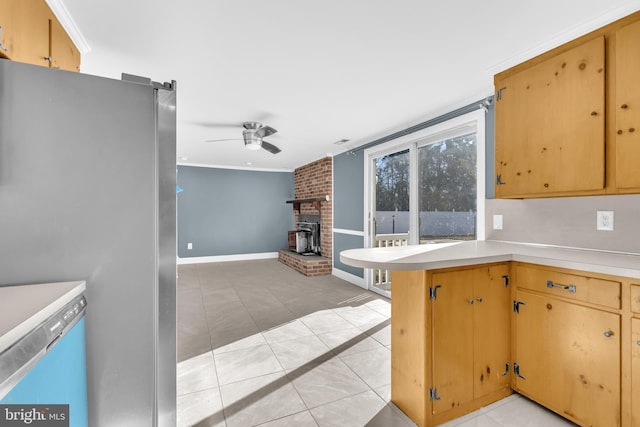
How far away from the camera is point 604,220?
188 cm

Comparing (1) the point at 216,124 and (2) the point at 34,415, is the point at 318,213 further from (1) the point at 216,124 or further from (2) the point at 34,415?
(2) the point at 34,415

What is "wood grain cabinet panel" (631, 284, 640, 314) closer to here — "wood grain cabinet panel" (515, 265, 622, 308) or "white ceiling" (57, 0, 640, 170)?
"wood grain cabinet panel" (515, 265, 622, 308)

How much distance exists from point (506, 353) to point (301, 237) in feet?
16.0

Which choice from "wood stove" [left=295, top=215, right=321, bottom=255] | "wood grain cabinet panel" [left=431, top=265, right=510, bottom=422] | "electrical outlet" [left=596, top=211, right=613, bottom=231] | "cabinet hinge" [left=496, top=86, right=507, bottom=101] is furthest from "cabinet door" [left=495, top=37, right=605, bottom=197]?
"wood stove" [left=295, top=215, right=321, bottom=255]

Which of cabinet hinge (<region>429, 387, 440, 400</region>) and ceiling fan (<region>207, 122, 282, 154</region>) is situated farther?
ceiling fan (<region>207, 122, 282, 154</region>)

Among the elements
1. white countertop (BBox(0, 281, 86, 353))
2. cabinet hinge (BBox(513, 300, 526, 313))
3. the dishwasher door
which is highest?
white countertop (BBox(0, 281, 86, 353))

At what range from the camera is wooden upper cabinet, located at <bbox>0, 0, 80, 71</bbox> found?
116 cm

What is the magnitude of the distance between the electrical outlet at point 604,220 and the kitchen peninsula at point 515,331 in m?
0.18

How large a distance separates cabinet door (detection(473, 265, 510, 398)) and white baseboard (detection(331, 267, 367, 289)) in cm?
270

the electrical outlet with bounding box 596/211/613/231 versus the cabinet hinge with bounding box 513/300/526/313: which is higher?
the electrical outlet with bounding box 596/211/613/231

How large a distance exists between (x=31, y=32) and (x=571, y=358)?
10.4ft

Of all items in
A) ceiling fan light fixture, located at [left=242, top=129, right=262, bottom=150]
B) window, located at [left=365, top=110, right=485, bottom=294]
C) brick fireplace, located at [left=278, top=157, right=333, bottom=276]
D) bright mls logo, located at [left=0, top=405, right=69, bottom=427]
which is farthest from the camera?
brick fireplace, located at [left=278, top=157, right=333, bottom=276]

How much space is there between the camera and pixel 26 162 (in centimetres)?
103

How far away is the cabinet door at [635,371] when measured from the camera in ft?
4.50
